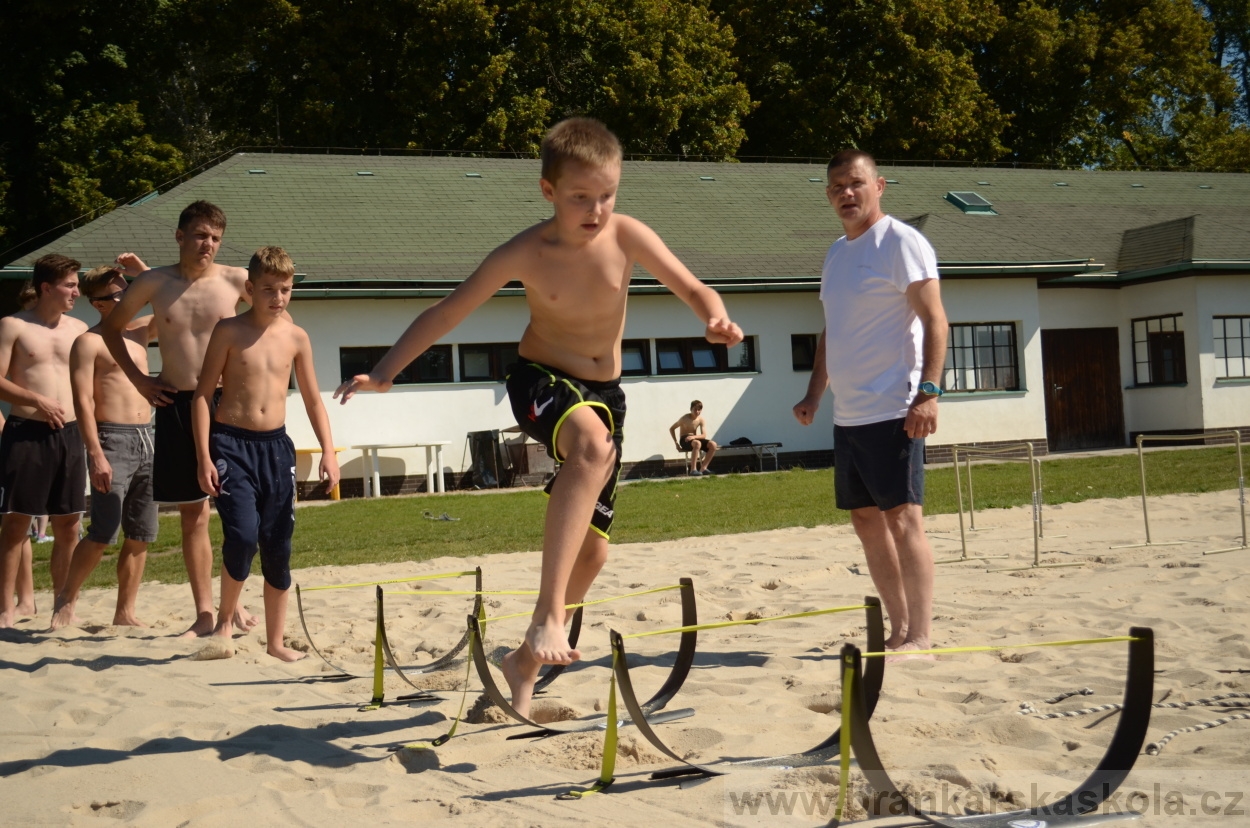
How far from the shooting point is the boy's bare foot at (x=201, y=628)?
6383 millimetres

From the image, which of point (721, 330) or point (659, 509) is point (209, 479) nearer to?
point (721, 330)

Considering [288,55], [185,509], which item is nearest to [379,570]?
[185,509]

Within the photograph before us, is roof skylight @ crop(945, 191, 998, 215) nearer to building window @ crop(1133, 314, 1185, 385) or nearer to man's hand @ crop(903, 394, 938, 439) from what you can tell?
building window @ crop(1133, 314, 1185, 385)

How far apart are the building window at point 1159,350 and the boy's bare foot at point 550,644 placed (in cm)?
2366

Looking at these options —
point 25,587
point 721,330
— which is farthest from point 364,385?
point 25,587

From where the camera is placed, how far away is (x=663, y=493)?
16125 millimetres

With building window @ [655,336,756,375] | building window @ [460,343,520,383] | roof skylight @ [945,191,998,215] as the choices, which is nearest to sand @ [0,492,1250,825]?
building window @ [460,343,520,383]

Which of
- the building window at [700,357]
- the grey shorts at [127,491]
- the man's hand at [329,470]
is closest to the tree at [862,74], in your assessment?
the building window at [700,357]

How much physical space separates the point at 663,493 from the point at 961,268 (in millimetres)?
9948

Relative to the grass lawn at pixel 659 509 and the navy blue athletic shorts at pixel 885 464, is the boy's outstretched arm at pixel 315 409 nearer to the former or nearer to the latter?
the navy blue athletic shorts at pixel 885 464

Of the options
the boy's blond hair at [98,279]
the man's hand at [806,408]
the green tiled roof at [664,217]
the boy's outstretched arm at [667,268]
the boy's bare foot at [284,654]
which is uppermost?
the green tiled roof at [664,217]

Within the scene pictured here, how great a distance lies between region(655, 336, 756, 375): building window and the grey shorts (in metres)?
15.6

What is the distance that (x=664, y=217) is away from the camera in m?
25.5

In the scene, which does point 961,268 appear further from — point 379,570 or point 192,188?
point 379,570
